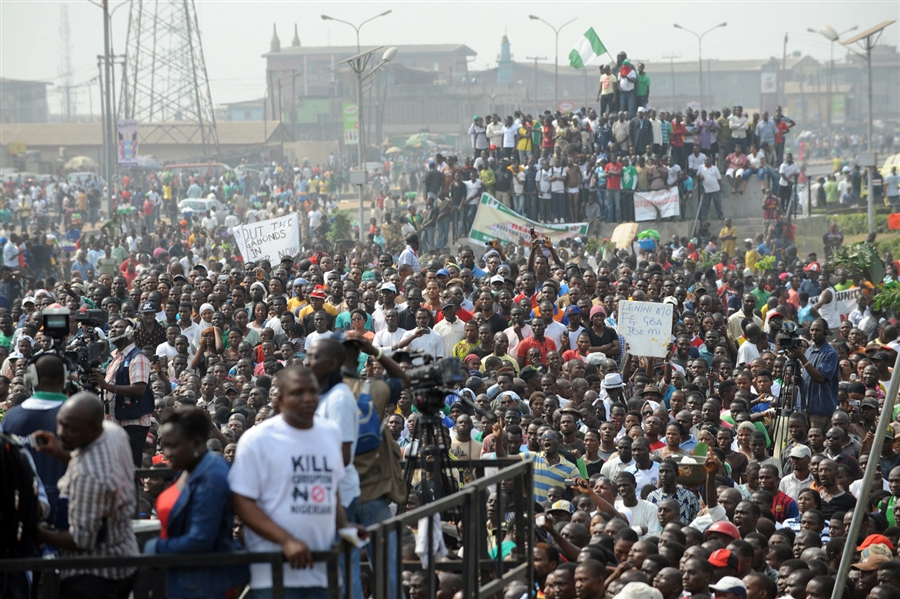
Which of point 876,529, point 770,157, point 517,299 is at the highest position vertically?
point 770,157

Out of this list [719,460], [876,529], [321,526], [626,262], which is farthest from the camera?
[626,262]

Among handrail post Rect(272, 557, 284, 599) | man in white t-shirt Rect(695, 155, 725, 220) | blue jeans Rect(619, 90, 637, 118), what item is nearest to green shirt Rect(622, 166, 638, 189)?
man in white t-shirt Rect(695, 155, 725, 220)

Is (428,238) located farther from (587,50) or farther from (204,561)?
(204,561)

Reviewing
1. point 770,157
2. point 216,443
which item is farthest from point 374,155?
point 216,443

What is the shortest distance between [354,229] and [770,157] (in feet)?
37.7

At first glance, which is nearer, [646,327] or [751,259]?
[646,327]

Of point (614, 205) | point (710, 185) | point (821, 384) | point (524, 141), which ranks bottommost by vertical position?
point (821, 384)

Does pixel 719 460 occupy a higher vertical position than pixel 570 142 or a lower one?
lower

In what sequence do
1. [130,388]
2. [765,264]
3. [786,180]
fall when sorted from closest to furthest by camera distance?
[130,388], [765,264], [786,180]

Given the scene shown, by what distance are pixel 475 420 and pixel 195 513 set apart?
652 cm

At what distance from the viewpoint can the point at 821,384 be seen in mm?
11367

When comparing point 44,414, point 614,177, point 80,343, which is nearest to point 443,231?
point 614,177

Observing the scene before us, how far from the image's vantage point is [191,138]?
230ft

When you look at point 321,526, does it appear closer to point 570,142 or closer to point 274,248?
point 274,248
